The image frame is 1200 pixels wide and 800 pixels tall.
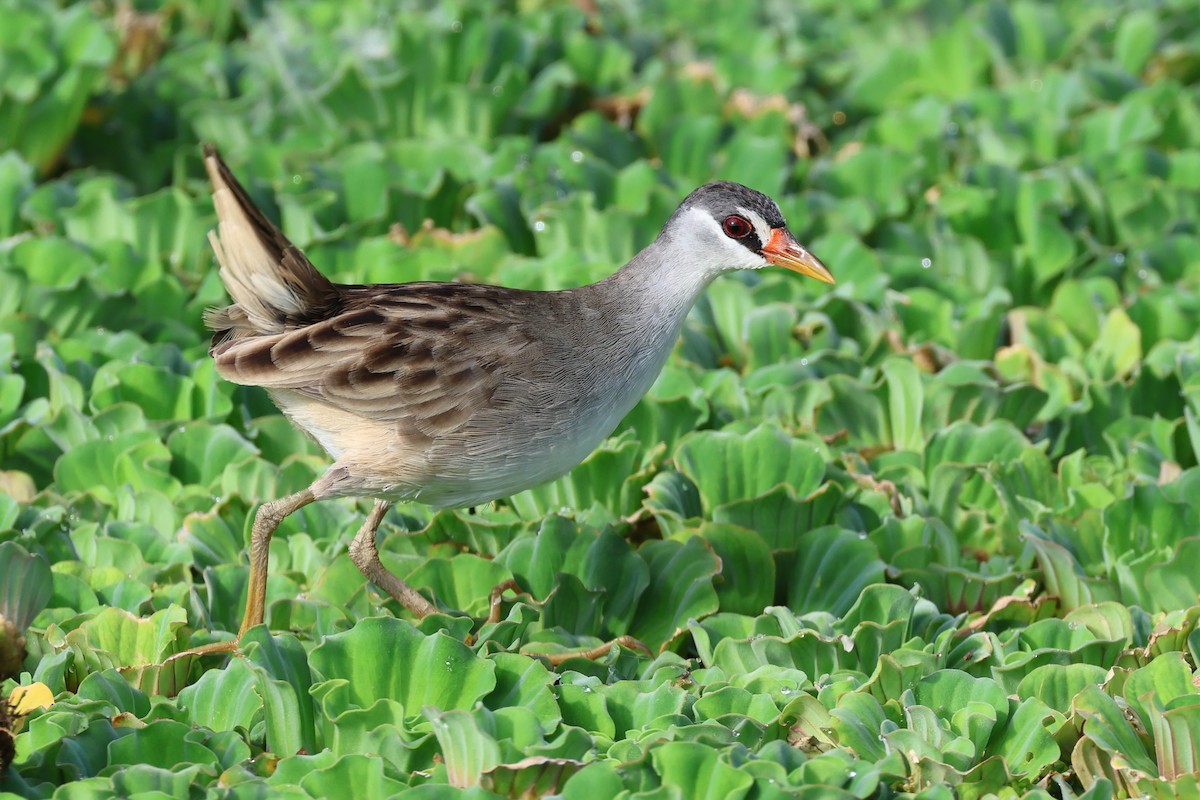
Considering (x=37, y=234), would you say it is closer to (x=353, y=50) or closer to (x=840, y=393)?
(x=353, y=50)

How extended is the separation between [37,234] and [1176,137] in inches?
196

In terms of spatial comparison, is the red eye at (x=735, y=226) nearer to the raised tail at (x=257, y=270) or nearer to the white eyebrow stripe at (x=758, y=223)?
the white eyebrow stripe at (x=758, y=223)

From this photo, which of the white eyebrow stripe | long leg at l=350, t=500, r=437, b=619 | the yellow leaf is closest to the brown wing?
long leg at l=350, t=500, r=437, b=619

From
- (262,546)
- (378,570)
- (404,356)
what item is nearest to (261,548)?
(262,546)

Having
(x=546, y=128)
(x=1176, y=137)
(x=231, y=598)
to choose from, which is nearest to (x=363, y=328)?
(x=231, y=598)

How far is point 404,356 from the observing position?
4176mm

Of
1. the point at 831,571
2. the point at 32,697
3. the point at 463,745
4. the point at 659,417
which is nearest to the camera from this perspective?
the point at 463,745

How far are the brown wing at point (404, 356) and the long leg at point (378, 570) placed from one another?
39 centimetres

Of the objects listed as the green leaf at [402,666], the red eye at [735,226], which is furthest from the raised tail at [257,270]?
the red eye at [735,226]

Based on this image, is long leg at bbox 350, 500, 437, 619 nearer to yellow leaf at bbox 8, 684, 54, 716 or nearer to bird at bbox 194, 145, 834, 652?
bird at bbox 194, 145, 834, 652

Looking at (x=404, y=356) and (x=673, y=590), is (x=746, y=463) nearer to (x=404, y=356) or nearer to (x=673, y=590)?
(x=673, y=590)

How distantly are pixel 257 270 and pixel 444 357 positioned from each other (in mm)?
555

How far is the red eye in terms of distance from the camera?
4391mm

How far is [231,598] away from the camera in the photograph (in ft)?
14.5
